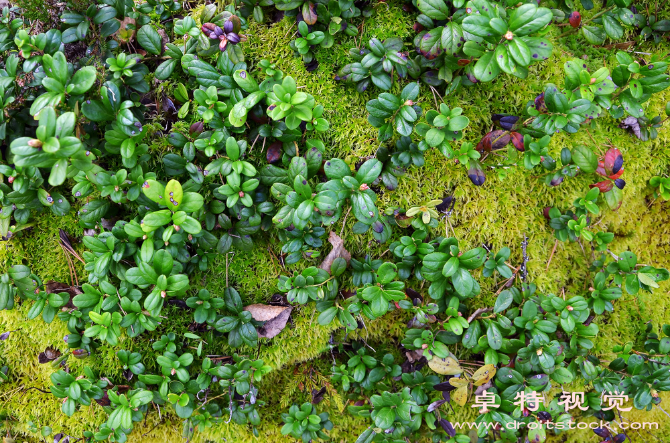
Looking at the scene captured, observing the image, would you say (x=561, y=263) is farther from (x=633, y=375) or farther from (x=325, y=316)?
(x=325, y=316)

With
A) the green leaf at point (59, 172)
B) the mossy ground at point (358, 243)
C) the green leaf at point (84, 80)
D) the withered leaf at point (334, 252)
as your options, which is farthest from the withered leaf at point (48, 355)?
the withered leaf at point (334, 252)

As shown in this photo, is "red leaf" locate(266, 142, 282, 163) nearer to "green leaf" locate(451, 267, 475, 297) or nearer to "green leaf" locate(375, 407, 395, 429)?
"green leaf" locate(451, 267, 475, 297)

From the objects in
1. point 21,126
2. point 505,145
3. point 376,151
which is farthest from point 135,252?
point 505,145

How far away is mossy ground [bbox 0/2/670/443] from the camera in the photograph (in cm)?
257

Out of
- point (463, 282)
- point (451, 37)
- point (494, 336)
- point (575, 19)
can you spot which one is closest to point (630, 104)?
point (575, 19)

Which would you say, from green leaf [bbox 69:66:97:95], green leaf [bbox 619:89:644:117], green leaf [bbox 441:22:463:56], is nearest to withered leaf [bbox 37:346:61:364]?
green leaf [bbox 69:66:97:95]

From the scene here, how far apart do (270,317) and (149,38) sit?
197cm

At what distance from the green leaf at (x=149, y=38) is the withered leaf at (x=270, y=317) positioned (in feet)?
5.93

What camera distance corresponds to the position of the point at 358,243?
103 inches

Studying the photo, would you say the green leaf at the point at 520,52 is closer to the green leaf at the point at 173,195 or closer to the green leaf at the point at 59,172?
the green leaf at the point at 173,195

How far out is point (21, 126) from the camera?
7.93 ft

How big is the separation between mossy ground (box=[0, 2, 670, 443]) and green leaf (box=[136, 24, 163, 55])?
0.59 meters

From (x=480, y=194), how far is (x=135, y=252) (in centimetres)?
230

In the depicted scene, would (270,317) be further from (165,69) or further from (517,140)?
(517,140)
